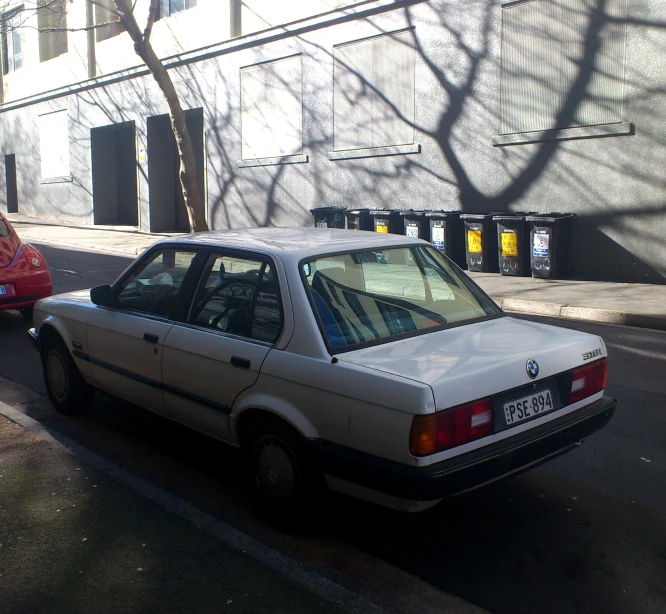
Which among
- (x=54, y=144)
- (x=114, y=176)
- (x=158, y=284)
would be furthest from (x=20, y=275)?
(x=54, y=144)

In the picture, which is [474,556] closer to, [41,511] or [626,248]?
[41,511]

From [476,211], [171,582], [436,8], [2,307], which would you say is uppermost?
[436,8]

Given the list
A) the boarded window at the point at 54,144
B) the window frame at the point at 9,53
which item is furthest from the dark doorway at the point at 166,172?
the window frame at the point at 9,53

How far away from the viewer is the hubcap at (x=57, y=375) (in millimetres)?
5934

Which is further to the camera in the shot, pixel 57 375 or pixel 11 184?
pixel 11 184

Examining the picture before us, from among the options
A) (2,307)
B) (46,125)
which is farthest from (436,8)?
(46,125)

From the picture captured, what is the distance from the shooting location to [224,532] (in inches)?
158

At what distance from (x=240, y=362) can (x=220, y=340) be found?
0.28m

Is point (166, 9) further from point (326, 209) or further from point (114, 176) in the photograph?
point (326, 209)

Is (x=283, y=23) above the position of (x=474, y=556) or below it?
above

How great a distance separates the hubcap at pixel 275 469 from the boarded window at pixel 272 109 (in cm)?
1611

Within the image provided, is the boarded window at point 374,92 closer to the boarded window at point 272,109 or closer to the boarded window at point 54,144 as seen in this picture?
the boarded window at point 272,109

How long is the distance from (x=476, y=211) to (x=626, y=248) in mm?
3203

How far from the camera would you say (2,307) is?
9.20 metres
